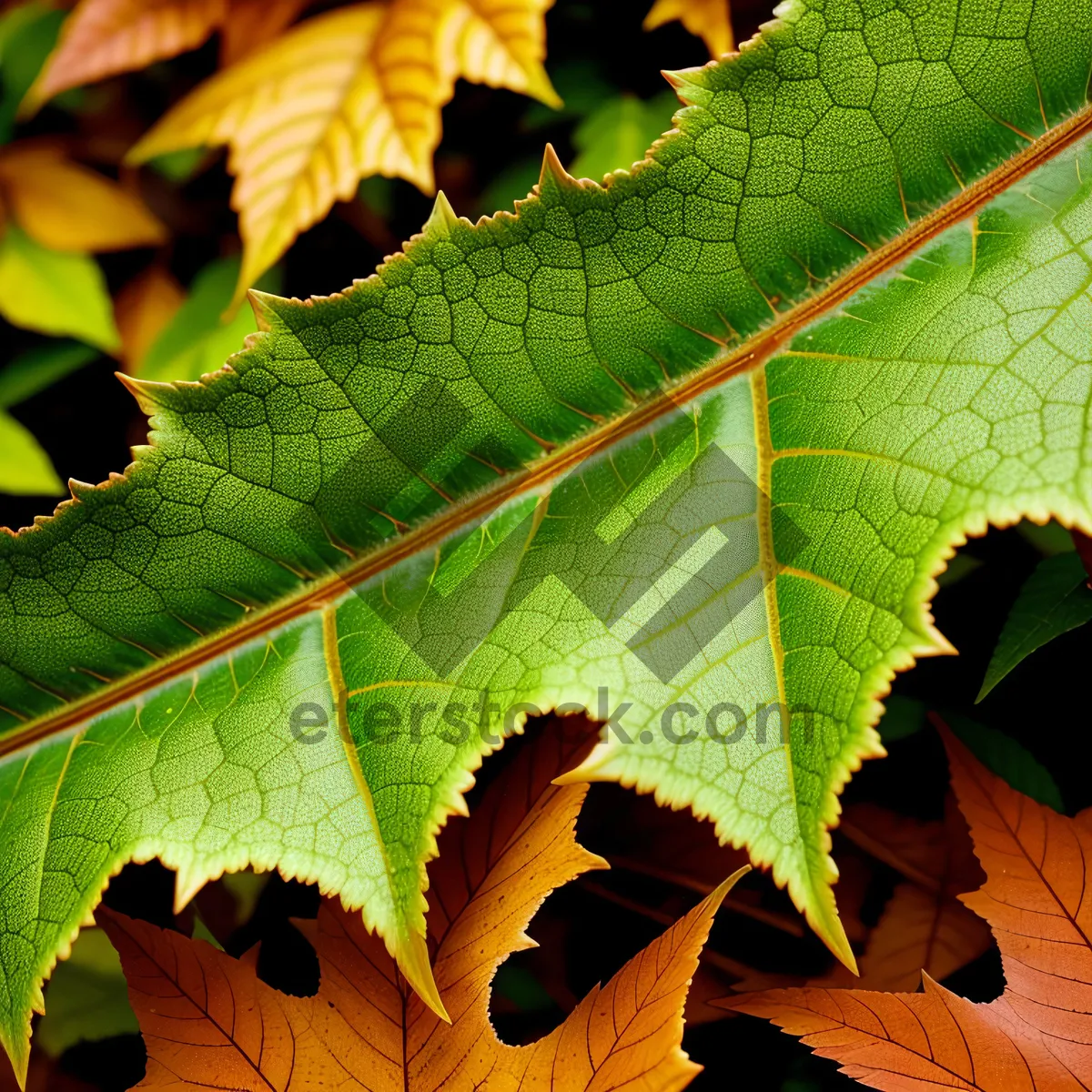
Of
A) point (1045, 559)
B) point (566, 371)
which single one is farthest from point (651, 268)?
point (1045, 559)

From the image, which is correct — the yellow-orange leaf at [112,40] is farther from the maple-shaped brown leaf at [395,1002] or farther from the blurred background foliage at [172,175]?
the maple-shaped brown leaf at [395,1002]

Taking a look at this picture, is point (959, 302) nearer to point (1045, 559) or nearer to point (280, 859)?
point (1045, 559)

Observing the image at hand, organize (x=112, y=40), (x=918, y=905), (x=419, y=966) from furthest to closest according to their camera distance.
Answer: (x=112, y=40)
(x=918, y=905)
(x=419, y=966)

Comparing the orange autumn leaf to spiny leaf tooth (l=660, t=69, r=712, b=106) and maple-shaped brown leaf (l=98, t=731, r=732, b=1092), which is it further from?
spiny leaf tooth (l=660, t=69, r=712, b=106)

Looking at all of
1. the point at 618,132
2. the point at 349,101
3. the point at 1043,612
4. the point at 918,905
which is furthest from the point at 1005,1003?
the point at 349,101

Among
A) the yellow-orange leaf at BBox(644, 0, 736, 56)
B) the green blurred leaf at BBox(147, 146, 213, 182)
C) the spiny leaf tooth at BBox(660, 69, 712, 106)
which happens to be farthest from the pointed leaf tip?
the green blurred leaf at BBox(147, 146, 213, 182)

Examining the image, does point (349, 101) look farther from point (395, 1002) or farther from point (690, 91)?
point (395, 1002)
